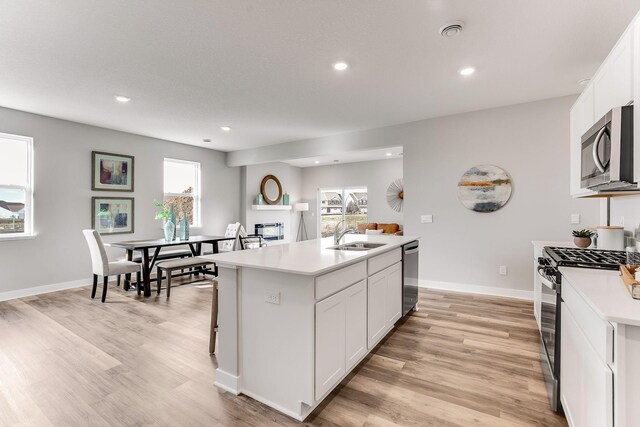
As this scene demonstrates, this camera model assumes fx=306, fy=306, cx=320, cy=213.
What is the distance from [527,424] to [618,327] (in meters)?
1.10

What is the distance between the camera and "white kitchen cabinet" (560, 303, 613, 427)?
1.06 meters

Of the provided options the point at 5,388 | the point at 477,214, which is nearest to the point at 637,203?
the point at 477,214

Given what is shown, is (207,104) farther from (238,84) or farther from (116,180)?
(116,180)

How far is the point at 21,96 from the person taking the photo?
145 inches

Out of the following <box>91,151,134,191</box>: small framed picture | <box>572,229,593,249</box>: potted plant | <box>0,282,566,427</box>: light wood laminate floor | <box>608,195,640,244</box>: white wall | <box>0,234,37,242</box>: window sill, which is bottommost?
<box>0,282,566,427</box>: light wood laminate floor

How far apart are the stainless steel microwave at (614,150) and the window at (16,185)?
628cm

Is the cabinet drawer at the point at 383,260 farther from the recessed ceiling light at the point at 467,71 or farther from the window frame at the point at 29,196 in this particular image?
the window frame at the point at 29,196

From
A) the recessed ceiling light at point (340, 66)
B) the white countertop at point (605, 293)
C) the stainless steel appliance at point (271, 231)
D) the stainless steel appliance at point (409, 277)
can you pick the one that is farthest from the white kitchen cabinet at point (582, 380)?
the stainless steel appliance at point (271, 231)

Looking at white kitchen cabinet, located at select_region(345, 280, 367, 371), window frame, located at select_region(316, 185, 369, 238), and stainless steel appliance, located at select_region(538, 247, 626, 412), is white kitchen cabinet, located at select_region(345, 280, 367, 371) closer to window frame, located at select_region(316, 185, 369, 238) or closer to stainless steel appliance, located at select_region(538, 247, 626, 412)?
stainless steel appliance, located at select_region(538, 247, 626, 412)

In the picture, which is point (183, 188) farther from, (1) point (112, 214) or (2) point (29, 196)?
(2) point (29, 196)

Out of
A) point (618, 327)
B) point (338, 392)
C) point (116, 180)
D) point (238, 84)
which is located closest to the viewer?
point (618, 327)

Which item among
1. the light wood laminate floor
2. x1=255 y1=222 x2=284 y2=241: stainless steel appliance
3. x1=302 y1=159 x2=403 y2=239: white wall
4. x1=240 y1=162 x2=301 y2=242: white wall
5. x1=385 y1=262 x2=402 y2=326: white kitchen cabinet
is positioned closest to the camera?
the light wood laminate floor

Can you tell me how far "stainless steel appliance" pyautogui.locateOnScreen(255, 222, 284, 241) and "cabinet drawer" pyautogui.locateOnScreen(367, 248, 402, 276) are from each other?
5495 mm

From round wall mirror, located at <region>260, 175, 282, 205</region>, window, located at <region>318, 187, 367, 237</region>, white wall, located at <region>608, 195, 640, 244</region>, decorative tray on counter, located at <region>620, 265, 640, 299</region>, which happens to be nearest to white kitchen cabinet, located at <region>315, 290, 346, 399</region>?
decorative tray on counter, located at <region>620, 265, 640, 299</region>
